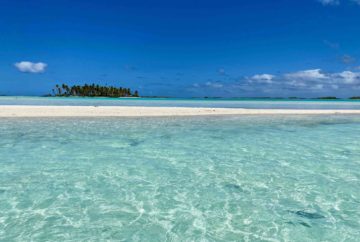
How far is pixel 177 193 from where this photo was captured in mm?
5926

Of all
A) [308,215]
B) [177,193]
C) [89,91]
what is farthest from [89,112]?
[89,91]

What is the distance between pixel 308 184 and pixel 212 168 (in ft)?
8.37

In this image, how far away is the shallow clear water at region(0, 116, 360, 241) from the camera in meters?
4.31

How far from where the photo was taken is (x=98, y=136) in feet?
43.6

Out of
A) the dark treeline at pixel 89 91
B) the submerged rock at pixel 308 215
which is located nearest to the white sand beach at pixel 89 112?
the submerged rock at pixel 308 215

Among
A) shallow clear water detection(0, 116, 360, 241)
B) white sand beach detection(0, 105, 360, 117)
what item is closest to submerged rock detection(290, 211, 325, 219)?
shallow clear water detection(0, 116, 360, 241)

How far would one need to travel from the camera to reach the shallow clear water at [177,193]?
14.1 feet

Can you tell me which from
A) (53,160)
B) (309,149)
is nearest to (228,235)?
(53,160)

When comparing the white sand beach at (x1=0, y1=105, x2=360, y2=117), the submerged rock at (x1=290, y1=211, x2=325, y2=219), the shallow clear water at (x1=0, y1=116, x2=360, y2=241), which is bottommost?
the submerged rock at (x1=290, y1=211, x2=325, y2=219)

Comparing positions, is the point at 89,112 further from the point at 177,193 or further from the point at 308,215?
the point at 308,215

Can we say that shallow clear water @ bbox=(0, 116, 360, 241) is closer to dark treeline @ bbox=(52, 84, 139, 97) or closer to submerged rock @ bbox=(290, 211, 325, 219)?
submerged rock @ bbox=(290, 211, 325, 219)

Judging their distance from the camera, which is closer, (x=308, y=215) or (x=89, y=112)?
(x=308, y=215)

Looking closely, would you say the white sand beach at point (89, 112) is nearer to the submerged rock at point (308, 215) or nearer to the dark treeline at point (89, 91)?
the submerged rock at point (308, 215)

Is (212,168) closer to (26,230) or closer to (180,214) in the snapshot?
(180,214)
